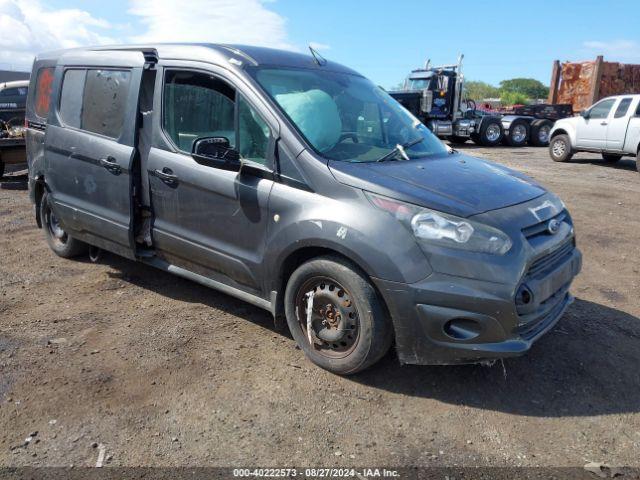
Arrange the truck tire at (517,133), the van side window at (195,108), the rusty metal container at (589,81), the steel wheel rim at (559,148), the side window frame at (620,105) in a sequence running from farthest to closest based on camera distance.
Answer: the rusty metal container at (589,81) → the truck tire at (517,133) → the steel wheel rim at (559,148) → the side window frame at (620,105) → the van side window at (195,108)

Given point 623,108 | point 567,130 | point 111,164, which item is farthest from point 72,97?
point 567,130

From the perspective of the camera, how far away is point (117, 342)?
12.2 feet

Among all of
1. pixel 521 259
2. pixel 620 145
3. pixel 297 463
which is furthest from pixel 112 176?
pixel 620 145

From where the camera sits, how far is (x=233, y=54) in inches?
145

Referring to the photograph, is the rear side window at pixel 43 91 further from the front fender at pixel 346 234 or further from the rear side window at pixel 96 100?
the front fender at pixel 346 234

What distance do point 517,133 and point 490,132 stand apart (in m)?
1.26

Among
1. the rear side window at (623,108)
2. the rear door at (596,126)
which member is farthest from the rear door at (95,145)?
the rear door at (596,126)

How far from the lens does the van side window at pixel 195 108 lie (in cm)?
366

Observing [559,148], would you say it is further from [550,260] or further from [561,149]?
[550,260]

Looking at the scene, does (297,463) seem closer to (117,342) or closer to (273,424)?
(273,424)

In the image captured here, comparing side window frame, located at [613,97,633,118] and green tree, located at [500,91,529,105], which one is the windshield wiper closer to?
side window frame, located at [613,97,633,118]

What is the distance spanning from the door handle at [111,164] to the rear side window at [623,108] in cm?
1305

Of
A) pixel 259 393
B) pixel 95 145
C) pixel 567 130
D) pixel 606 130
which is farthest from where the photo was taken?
pixel 567 130

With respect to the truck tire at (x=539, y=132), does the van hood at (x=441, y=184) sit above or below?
above
